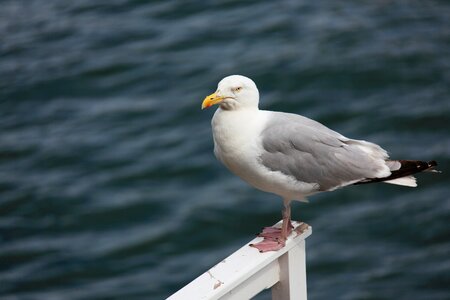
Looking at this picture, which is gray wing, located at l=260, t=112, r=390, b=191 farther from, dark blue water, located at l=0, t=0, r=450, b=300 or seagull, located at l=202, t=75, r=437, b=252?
dark blue water, located at l=0, t=0, r=450, b=300

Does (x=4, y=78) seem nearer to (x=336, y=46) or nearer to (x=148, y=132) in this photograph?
(x=148, y=132)

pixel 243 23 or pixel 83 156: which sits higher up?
pixel 243 23

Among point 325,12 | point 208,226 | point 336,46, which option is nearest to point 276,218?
point 208,226

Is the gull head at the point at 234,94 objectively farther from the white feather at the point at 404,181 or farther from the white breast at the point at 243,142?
the white feather at the point at 404,181

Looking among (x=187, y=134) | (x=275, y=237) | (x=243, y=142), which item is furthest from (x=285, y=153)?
(x=187, y=134)

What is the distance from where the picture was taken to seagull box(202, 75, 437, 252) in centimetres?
325

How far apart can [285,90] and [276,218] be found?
1.72 m

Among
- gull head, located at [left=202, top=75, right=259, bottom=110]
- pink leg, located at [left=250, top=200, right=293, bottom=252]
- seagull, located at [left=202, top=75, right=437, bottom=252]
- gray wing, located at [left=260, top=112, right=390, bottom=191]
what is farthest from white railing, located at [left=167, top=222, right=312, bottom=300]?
gull head, located at [left=202, top=75, right=259, bottom=110]

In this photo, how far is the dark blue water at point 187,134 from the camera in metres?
6.95

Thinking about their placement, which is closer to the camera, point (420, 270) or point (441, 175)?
point (420, 270)

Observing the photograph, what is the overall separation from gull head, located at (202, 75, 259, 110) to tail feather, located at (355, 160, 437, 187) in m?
0.57

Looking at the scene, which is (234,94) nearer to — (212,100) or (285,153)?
(212,100)

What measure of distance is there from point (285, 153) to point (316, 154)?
0.11 metres

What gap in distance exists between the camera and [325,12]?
365 inches
